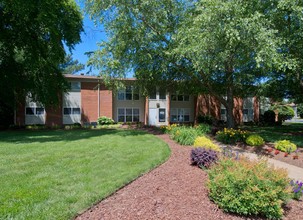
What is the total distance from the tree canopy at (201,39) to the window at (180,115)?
11726mm

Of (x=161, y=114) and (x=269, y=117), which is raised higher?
(x=161, y=114)

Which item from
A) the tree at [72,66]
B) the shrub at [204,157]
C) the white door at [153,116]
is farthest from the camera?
the tree at [72,66]

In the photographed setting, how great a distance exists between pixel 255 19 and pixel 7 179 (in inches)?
395

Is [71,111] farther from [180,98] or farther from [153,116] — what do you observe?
[180,98]

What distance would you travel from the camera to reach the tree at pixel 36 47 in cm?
1534

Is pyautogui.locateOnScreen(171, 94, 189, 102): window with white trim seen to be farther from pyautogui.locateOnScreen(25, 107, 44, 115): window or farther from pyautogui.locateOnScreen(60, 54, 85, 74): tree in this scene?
pyautogui.locateOnScreen(60, 54, 85, 74): tree

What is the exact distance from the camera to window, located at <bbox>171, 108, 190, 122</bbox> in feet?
93.6

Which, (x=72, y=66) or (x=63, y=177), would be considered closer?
(x=63, y=177)

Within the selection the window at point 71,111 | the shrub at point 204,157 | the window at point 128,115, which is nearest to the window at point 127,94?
the window at point 128,115

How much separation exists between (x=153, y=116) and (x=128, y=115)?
10.2 ft

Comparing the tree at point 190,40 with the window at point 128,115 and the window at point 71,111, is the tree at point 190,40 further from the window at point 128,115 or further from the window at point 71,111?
the window at point 71,111

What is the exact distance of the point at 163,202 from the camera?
3930 mm

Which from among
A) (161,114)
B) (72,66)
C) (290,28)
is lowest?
(161,114)

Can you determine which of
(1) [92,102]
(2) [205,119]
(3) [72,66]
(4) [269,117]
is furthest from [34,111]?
(3) [72,66]
